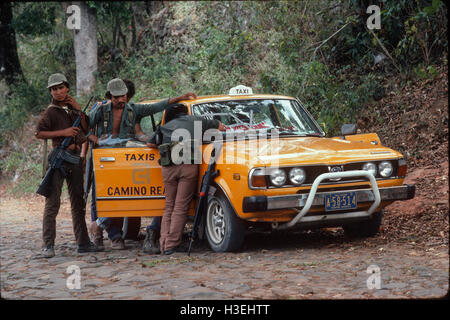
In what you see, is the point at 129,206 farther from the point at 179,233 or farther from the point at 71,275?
the point at 71,275

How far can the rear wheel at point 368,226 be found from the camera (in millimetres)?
7363

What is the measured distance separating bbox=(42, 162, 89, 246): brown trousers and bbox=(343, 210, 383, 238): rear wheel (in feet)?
10.8

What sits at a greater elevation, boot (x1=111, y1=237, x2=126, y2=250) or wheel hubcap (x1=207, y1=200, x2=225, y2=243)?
wheel hubcap (x1=207, y1=200, x2=225, y2=243)

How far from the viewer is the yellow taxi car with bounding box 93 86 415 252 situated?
643 centimetres

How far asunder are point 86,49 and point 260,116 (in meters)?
15.0

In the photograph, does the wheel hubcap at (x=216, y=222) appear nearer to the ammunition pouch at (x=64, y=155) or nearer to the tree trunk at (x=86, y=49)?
the ammunition pouch at (x=64, y=155)

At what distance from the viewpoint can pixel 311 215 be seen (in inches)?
260

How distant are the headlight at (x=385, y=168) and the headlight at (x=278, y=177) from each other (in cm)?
122

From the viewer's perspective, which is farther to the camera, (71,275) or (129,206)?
(129,206)

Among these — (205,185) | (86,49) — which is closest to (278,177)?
(205,185)

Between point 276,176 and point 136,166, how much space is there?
1.79 m

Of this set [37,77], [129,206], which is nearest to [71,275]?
[129,206]

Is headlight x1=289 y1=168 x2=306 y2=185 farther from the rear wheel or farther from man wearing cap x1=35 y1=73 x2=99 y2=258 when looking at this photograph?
man wearing cap x1=35 y1=73 x2=99 y2=258

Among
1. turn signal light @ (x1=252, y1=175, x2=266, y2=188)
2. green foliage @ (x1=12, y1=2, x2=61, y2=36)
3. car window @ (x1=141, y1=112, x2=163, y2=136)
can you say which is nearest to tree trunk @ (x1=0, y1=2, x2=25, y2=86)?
green foliage @ (x1=12, y1=2, x2=61, y2=36)
